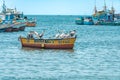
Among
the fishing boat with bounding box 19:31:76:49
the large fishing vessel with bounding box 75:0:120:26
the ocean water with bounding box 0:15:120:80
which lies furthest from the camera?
the large fishing vessel with bounding box 75:0:120:26

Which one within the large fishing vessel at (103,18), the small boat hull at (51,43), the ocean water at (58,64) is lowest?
the large fishing vessel at (103,18)

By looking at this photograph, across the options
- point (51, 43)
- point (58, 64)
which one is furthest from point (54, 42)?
point (58, 64)

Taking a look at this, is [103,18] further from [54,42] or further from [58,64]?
[58,64]

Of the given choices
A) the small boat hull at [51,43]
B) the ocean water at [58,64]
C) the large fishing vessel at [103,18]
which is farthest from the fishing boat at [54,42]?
the large fishing vessel at [103,18]

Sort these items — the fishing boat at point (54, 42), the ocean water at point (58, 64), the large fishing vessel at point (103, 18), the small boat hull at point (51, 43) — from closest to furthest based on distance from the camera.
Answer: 1. the ocean water at point (58, 64)
2. the fishing boat at point (54, 42)
3. the small boat hull at point (51, 43)
4. the large fishing vessel at point (103, 18)

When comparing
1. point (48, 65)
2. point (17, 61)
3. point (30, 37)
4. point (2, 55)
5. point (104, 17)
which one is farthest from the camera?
point (104, 17)

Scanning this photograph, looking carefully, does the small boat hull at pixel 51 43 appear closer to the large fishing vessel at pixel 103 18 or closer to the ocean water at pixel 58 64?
the ocean water at pixel 58 64

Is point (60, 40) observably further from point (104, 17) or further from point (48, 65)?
point (104, 17)

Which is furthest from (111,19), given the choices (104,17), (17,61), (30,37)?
(17,61)

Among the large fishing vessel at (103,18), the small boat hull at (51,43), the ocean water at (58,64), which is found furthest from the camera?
the large fishing vessel at (103,18)

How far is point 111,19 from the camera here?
144875mm

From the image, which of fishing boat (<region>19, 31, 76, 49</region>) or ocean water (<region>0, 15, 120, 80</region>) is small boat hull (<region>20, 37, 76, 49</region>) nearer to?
fishing boat (<region>19, 31, 76, 49</region>)

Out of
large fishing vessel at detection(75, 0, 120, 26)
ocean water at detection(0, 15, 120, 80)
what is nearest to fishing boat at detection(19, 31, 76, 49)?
ocean water at detection(0, 15, 120, 80)

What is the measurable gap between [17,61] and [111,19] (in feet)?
331
